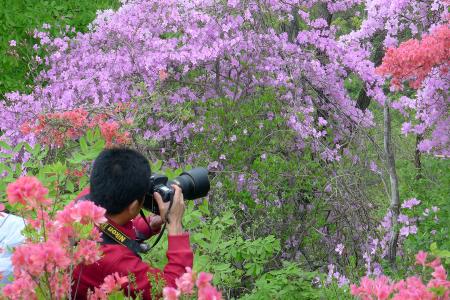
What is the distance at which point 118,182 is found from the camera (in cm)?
238

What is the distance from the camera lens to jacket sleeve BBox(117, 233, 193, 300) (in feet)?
7.63

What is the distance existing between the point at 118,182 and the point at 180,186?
0.43 metres

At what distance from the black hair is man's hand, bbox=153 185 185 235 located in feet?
0.31

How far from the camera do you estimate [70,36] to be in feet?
24.5

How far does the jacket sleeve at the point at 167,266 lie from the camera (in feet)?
7.63

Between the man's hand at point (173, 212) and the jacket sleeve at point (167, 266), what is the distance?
0.10 feet

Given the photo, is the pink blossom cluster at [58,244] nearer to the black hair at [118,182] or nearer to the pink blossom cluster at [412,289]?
the black hair at [118,182]

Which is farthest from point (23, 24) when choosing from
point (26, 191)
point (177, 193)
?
point (26, 191)

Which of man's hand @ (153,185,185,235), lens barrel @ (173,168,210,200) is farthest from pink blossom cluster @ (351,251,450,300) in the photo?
lens barrel @ (173,168,210,200)

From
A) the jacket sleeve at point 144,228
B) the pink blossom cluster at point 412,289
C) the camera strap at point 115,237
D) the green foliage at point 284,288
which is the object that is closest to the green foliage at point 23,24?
the green foliage at point 284,288

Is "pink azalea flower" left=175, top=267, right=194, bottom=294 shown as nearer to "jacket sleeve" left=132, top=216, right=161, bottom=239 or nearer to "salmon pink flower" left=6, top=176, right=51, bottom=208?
"salmon pink flower" left=6, top=176, right=51, bottom=208

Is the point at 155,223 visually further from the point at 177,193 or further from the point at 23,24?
the point at 23,24

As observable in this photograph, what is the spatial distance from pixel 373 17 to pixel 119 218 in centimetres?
407

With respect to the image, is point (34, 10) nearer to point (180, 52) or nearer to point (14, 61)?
point (14, 61)
